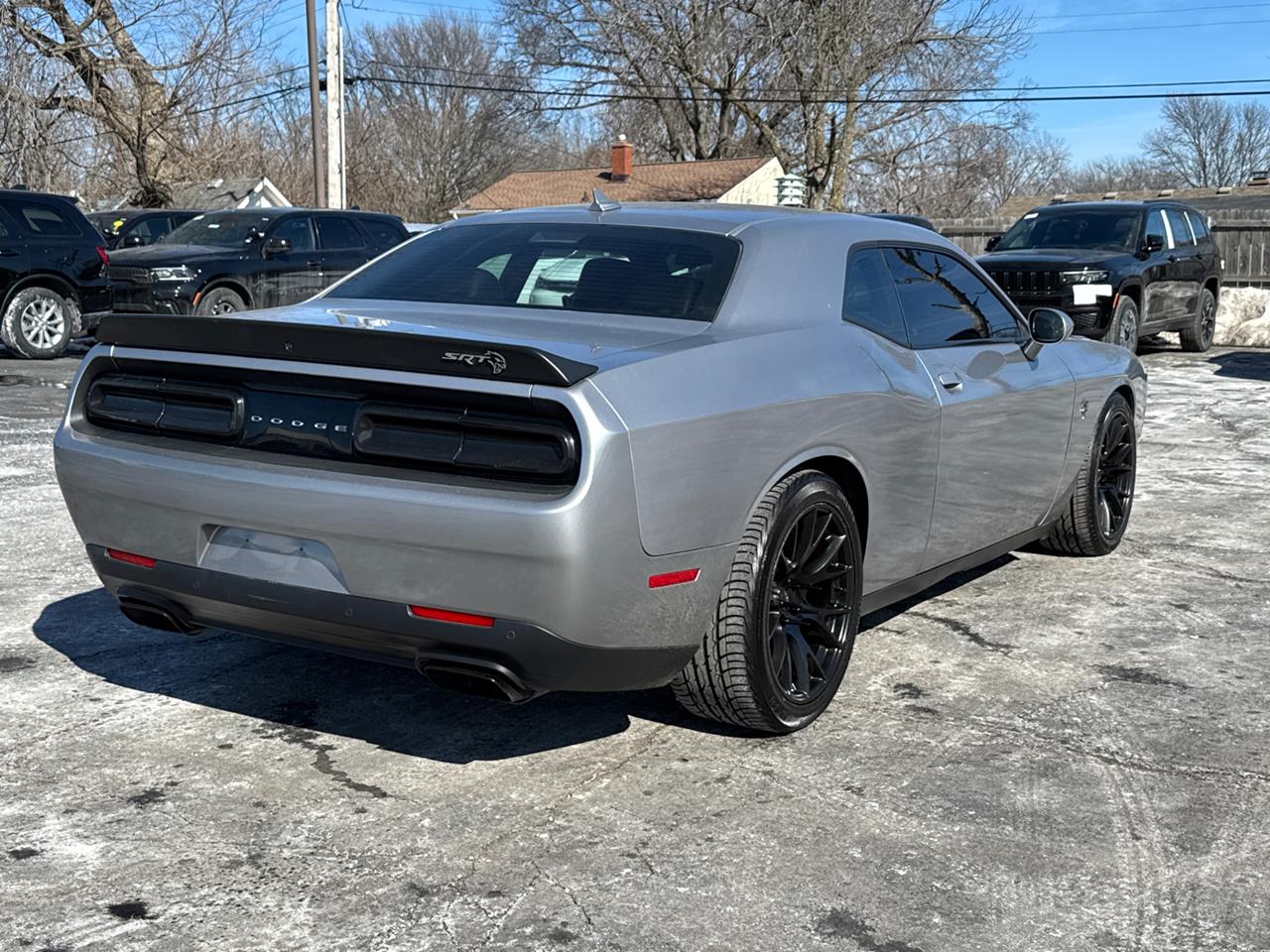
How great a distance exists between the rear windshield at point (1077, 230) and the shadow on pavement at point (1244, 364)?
1.81 m

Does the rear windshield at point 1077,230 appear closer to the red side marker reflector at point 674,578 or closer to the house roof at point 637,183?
the red side marker reflector at point 674,578

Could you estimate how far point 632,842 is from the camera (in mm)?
3488

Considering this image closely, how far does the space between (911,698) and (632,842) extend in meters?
1.47

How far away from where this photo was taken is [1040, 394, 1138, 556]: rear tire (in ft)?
21.1

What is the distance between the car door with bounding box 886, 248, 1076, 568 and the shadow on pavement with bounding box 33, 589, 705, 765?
1311 mm

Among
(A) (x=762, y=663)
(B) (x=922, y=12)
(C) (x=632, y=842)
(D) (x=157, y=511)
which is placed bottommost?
(C) (x=632, y=842)

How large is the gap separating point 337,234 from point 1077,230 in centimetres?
862

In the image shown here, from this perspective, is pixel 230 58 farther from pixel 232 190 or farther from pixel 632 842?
pixel 632 842

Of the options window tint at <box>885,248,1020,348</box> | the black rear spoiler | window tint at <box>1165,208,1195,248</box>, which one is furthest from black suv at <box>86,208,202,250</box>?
the black rear spoiler

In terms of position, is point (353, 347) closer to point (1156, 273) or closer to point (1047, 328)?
point (1047, 328)

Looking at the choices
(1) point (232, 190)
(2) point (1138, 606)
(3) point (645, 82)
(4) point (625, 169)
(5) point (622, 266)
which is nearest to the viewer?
(5) point (622, 266)

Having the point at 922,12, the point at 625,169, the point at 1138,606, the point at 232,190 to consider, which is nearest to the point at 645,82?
the point at 625,169

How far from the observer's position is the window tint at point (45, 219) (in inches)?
601

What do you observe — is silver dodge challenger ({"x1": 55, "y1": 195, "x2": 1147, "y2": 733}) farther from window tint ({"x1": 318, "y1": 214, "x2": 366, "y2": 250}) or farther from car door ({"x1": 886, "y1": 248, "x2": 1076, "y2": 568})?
window tint ({"x1": 318, "y1": 214, "x2": 366, "y2": 250})
